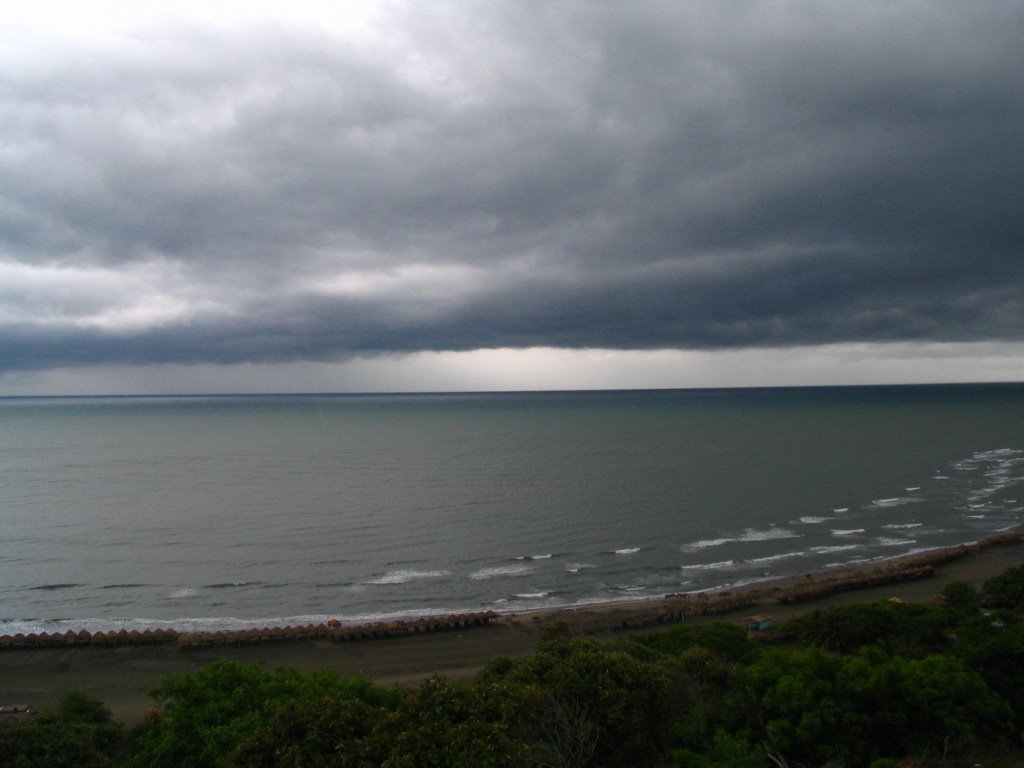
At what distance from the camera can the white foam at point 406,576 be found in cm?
4584

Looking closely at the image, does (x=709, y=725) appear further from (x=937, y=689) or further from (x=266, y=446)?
(x=266, y=446)

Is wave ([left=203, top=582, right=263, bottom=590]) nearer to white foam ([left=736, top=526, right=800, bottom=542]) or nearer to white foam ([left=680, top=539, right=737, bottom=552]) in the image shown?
white foam ([left=680, top=539, right=737, bottom=552])

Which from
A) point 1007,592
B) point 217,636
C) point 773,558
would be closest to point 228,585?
point 217,636

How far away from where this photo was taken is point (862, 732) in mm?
19219

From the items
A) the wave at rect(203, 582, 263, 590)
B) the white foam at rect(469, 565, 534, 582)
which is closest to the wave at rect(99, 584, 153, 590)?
the wave at rect(203, 582, 263, 590)

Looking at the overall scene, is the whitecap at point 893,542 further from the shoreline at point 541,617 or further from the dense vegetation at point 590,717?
the dense vegetation at point 590,717

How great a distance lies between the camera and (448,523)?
62250 millimetres

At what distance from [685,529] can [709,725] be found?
134 ft

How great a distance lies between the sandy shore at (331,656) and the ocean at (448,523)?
13.0ft

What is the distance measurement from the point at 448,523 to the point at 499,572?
15.1 meters

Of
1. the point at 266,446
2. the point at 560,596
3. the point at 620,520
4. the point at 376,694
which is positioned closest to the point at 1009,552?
the point at 620,520

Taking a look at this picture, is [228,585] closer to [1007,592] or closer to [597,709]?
[597,709]

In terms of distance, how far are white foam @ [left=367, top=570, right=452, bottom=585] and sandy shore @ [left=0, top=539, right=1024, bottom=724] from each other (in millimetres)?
9547

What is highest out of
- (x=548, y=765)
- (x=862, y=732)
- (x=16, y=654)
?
(x=548, y=765)
